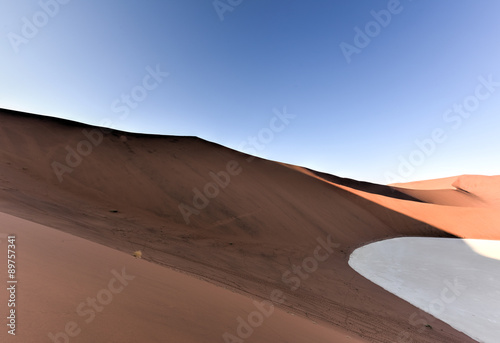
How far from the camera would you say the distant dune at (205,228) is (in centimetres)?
272

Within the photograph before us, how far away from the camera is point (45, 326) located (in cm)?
171

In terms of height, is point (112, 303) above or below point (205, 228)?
below

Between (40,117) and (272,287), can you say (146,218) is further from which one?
(40,117)

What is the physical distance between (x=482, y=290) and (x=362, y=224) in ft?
35.0

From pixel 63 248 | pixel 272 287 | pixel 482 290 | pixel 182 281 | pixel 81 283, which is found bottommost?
pixel 482 290

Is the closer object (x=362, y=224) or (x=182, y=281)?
(x=182, y=281)

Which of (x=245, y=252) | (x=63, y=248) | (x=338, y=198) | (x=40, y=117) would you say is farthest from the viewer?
(x=338, y=198)

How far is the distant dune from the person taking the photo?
272 centimetres

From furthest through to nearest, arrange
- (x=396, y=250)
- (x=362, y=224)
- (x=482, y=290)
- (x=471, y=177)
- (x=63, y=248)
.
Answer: (x=471, y=177)
(x=362, y=224)
(x=396, y=250)
(x=482, y=290)
(x=63, y=248)

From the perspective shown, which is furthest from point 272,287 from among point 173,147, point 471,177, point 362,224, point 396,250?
point 471,177

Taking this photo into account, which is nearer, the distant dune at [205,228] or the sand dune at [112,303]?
the sand dune at [112,303]

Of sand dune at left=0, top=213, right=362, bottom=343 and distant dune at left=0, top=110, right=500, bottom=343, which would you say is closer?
sand dune at left=0, top=213, right=362, bottom=343

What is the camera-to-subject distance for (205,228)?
11.1 m

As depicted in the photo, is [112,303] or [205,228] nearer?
[112,303]
